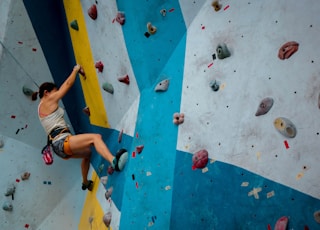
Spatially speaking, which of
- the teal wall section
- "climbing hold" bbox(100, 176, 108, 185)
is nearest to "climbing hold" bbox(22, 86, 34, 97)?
"climbing hold" bbox(100, 176, 108, 185)

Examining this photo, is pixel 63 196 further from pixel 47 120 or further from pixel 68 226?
pixel 47 120

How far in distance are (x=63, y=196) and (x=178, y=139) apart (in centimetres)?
162

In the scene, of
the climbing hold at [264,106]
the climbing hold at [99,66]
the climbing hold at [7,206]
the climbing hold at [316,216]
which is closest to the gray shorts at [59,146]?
the climbing hold at [99,66]

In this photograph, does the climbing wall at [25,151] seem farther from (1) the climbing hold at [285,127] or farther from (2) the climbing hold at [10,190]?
(1) the climbing hold at [285,127]

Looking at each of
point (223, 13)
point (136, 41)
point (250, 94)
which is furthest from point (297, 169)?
point (136, 41)

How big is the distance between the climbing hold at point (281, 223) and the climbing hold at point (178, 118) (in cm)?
73

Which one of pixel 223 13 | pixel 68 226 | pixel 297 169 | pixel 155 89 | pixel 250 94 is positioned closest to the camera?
pixel 297 169

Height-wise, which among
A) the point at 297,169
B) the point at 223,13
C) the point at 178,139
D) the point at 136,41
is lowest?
the point at 297,169

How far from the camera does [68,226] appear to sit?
3053mm

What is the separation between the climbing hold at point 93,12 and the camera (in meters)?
2.62

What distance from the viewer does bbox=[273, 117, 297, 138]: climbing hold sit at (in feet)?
4.65

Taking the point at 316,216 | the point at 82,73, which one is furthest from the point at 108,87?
the point at 316,216

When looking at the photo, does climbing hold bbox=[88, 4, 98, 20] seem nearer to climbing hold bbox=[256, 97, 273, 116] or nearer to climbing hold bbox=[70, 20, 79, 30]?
climbing hold bbox=[70, 20, 79, 30]

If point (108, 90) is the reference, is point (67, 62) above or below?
above
